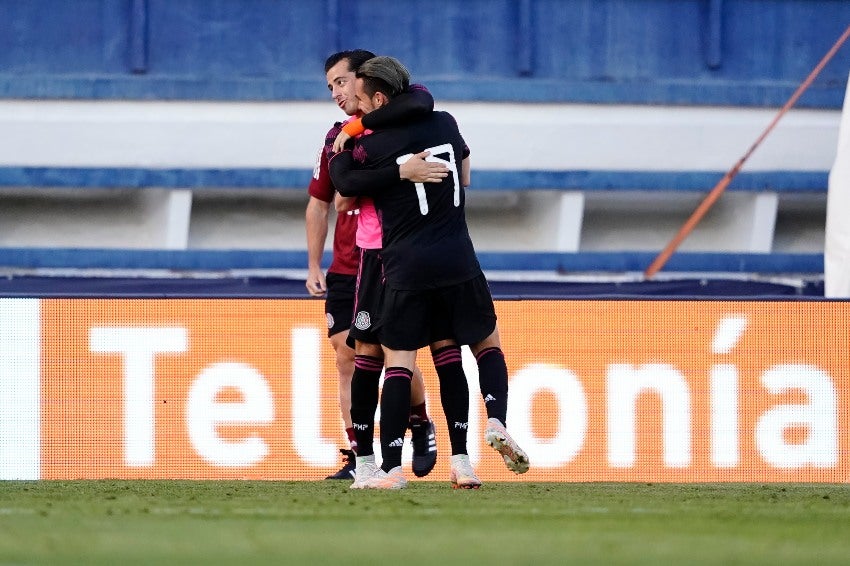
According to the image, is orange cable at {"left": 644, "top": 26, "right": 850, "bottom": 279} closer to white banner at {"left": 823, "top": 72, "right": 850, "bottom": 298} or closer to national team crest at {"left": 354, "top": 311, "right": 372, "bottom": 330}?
white banner at {"left": 823, "top": 72, "right": 850, "bottom": 298}

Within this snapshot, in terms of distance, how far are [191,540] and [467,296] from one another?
8.05ft

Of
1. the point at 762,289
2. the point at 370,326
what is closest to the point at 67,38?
the point at 762,289

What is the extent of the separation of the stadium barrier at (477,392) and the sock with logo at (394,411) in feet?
7.89

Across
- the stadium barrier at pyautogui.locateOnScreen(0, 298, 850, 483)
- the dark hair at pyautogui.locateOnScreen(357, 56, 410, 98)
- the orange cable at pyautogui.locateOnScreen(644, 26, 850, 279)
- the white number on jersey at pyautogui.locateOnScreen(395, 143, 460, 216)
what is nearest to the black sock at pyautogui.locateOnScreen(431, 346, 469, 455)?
the white number on jersey at pyautogui.locateOnScreen(395, 143, 460, 216)

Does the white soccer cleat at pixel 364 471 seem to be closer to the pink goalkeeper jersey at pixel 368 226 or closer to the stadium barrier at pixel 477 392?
the pink goalkeeper jersey at pixel 368 226

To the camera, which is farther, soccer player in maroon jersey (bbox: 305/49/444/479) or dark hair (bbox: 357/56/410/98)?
soccer player in maroon jersey (bbox: 305/49/444/479)

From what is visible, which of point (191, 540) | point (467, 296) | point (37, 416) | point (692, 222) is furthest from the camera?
point (692, 222)

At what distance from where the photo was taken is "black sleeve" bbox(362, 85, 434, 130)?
246 inches

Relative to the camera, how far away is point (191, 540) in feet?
13.4

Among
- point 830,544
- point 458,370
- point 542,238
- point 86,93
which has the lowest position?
point 830,544

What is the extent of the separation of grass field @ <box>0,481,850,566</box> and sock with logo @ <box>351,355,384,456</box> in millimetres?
297

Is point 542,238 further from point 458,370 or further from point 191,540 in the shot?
point 191,540

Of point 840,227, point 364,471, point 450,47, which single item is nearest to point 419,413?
point 364,471

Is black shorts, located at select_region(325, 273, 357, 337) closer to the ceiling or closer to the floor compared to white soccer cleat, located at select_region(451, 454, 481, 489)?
closer to the ceiling
